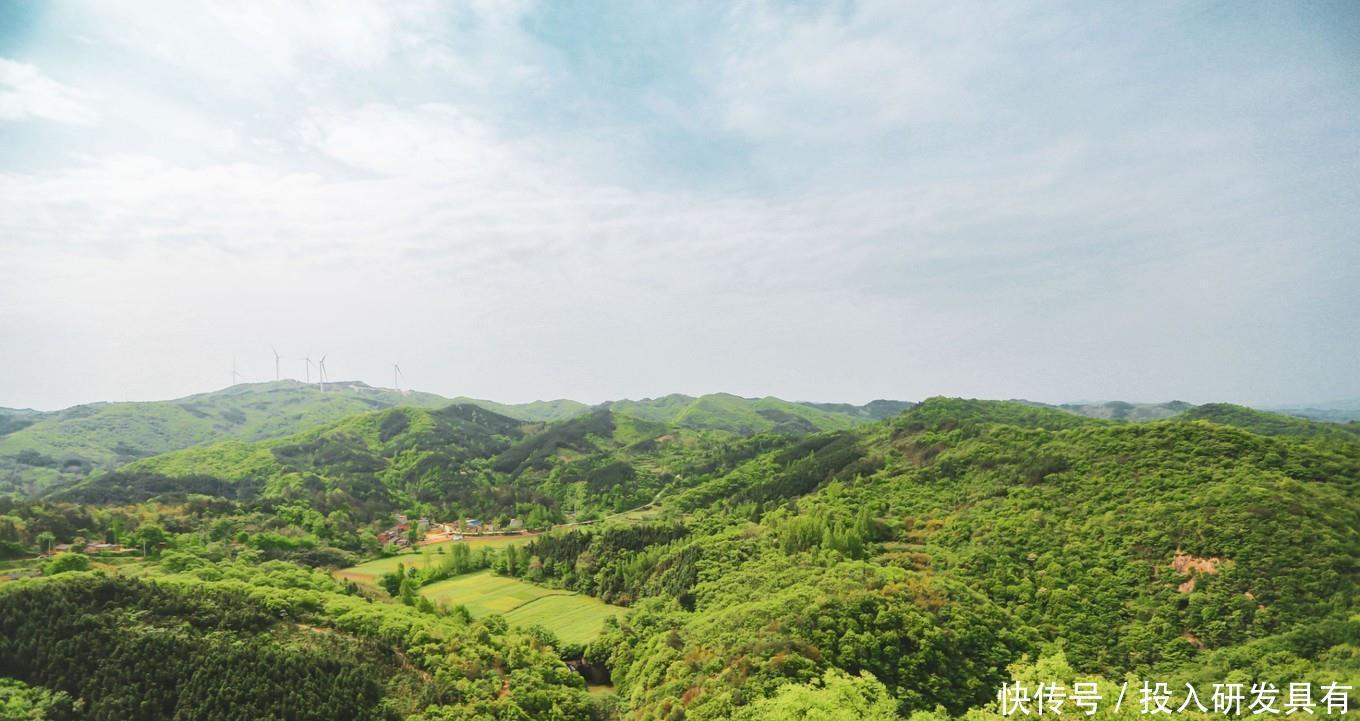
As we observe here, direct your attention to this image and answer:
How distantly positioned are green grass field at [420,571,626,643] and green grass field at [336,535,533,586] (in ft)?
38.3

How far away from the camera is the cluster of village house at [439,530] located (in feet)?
508

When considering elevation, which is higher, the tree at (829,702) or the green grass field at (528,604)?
the tree at (829,702)

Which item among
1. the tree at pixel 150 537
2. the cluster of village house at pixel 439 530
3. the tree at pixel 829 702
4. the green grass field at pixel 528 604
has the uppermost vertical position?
the tree at pixel 150 537

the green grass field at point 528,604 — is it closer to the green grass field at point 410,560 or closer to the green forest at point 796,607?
the green forest at point 796,607

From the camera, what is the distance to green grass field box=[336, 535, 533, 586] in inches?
4510

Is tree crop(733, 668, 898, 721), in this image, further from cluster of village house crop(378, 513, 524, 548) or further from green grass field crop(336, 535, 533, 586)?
cluster of village house crop(378, 513, 524, 548)

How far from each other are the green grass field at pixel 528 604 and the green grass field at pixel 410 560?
459 inches

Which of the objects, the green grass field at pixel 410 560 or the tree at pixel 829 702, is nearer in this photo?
the tree at pixel 829 702

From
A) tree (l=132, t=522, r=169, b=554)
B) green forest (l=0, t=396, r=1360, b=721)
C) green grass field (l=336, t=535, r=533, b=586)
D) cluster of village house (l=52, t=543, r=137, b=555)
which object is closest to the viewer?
green forest (l=0, t=396, r=1360, b=721)

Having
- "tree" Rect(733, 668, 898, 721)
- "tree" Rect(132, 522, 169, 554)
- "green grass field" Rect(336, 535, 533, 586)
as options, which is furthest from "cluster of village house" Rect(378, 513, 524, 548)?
"tree" Rect(733, 668, 898, 721)

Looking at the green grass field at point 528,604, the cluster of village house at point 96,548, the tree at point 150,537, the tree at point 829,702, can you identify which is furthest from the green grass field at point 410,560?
the tree at point 829,702

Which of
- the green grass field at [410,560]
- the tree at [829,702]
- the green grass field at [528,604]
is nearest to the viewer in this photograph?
the tree at [829,702]

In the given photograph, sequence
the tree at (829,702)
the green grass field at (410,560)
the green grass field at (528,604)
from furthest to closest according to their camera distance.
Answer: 1. the green grass field at (410,560)
2. the green grass field at (528,604)
3. the tree at (829,702)

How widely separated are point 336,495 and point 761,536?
450 feet
